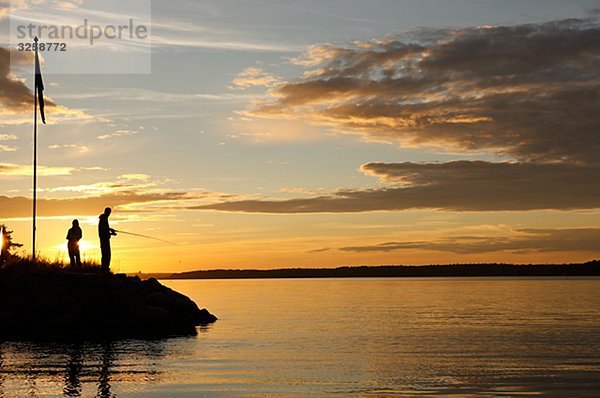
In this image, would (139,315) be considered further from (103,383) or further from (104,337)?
(103,383)

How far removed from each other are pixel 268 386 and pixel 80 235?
18825 millimetres

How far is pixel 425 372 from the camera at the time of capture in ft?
85.6

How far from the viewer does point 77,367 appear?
26172mm

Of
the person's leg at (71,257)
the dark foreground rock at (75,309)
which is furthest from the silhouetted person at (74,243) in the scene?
the dark foreground rock at (75,309)

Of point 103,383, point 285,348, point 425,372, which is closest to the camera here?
point 103,383

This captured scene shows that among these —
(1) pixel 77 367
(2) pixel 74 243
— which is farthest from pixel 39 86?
(1) pixel 77 367

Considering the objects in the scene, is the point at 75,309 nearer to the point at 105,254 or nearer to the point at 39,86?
the point at 105,254

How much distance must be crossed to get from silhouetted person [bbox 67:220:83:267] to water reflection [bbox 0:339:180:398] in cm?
677

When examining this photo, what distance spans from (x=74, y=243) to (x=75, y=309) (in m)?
3.63

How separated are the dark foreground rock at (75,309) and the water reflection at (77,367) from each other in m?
3.21

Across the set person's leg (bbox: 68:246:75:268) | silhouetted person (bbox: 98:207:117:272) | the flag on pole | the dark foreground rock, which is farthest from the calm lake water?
the flag on pole

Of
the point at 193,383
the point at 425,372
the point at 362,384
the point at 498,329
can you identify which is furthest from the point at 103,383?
the point at 498,329

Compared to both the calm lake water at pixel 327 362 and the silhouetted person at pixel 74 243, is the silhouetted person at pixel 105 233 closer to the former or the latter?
the silhouetted person at pixel 74 243

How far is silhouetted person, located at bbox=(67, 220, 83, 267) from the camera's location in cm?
3795
